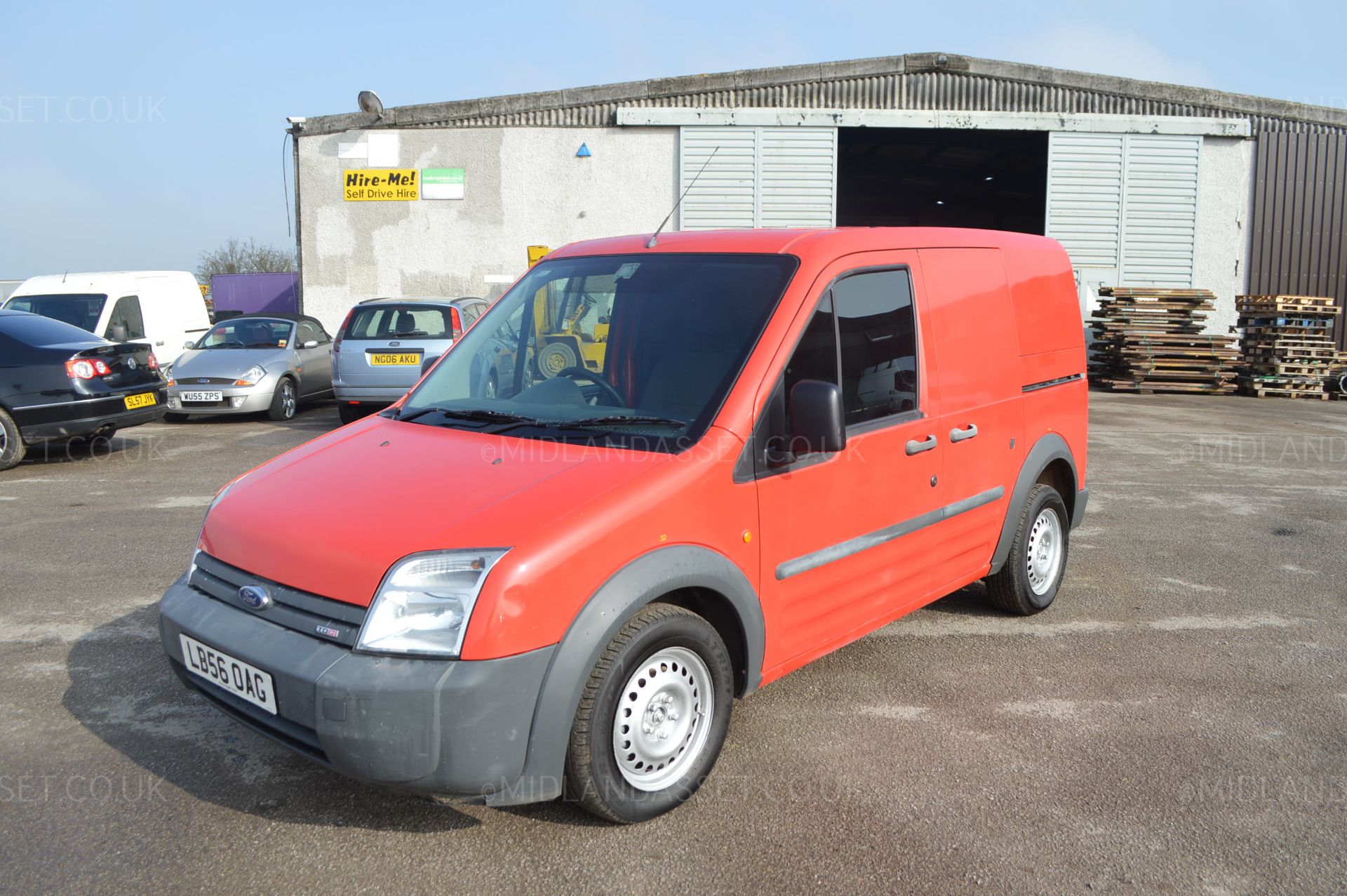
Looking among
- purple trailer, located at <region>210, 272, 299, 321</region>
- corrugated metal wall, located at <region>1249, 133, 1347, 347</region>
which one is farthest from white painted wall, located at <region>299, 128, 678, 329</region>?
purple trailer, located at <region>210, 272, 299, 321</region>

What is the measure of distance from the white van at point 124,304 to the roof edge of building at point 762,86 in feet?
17.8

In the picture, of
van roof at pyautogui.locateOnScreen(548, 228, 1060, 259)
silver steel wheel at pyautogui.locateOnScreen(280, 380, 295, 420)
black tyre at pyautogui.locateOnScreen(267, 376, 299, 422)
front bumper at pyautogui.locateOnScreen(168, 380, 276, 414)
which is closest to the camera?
van roof at pyautogui.locateOnScreen(548, 228, 1060, 259)

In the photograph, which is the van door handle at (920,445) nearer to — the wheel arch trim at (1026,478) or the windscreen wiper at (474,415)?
the wheel arch trim at (1026,478)

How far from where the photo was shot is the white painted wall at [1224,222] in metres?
19.0

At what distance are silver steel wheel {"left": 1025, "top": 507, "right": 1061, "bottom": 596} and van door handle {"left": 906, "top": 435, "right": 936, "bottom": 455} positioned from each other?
1.31m

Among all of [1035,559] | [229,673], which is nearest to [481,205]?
[1035,559]

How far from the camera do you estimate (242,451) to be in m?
10.4

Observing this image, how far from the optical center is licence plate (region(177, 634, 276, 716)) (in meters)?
2.78

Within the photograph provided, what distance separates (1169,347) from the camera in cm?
1784

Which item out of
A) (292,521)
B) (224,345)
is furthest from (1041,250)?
(224,345)

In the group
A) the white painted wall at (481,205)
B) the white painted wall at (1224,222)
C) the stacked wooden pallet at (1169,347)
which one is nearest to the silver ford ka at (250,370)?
the white painted wall at (481,205)

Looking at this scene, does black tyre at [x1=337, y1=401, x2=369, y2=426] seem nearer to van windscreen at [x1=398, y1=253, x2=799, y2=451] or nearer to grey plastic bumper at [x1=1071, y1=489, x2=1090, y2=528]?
van windscreen at [x1=398, y1=253, x2=799, y2=451]

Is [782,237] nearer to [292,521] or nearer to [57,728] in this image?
[292,521]

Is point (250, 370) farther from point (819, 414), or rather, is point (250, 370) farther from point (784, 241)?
point (819, 414)
